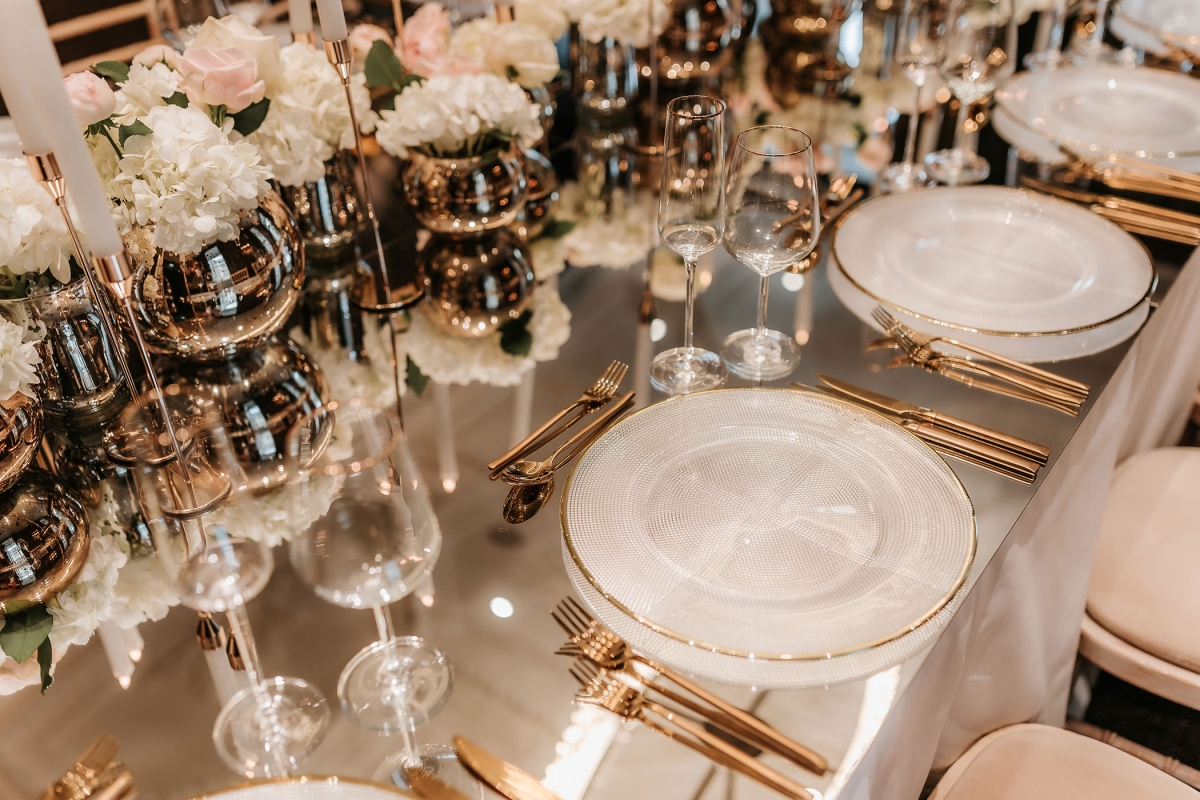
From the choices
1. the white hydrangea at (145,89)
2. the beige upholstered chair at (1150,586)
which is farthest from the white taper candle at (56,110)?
the beige upholstered chair at (1150,586)

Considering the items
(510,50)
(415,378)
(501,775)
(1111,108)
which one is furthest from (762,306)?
(1111,108)

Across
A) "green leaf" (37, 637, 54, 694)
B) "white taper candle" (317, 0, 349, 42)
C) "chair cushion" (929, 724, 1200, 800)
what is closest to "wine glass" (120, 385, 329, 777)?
"green leaf" (37, 637, 54, 694)

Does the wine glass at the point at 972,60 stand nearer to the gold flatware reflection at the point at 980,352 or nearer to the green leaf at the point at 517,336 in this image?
the gold flatware reflection at the point at 980,352

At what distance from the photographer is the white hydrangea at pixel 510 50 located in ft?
4.12

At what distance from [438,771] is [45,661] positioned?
1.12 ft

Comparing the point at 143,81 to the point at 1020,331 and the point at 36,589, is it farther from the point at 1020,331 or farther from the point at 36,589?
the point at 1020,331

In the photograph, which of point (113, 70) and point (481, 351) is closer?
point (113, 70)

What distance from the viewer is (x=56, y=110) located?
68cm

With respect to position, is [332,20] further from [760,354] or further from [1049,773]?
[1049,773]

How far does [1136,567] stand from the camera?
1.25 metres

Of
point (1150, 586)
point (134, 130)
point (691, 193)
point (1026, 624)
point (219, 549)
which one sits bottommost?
point (1150, 586)

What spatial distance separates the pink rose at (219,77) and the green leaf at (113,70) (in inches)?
2.6

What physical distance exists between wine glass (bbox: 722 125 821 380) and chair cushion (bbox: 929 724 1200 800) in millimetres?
455

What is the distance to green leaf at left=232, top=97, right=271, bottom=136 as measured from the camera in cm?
100
